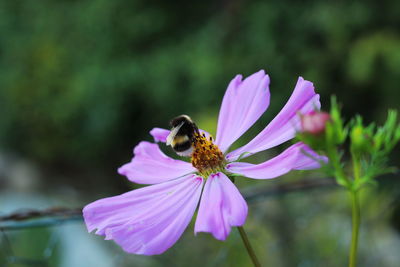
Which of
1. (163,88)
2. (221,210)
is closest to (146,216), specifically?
(221,210)

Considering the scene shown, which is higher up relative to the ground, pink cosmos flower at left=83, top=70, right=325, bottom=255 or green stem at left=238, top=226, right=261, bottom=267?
pink cosmos flower at left=83, top=70, right=325, bottom=255

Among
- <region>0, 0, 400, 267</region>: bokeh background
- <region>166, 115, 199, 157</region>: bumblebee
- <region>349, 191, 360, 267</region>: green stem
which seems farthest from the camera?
<region>0, 0, 400, 267</region>: bokeh background

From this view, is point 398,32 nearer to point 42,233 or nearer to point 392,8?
point 392,8

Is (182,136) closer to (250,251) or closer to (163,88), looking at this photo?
(250,251)

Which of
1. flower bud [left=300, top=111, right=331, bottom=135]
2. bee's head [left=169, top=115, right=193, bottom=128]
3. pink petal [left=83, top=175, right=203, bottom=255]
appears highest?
bee's head [left=169, top=115, right=193, bottom=128]

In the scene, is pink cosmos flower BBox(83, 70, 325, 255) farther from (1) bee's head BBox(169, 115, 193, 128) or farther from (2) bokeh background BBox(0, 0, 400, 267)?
(2) bokeh background BBox(0, 0, 400, 267)

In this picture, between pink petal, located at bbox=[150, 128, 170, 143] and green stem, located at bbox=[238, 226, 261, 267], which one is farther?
pink petal, located at bbox=[150, 128, 170, 143]

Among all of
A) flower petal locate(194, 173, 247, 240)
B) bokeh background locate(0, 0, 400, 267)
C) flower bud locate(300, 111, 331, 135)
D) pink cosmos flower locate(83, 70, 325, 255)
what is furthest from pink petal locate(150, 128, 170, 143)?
bokeh background locate(0, 0, 400, 267)
